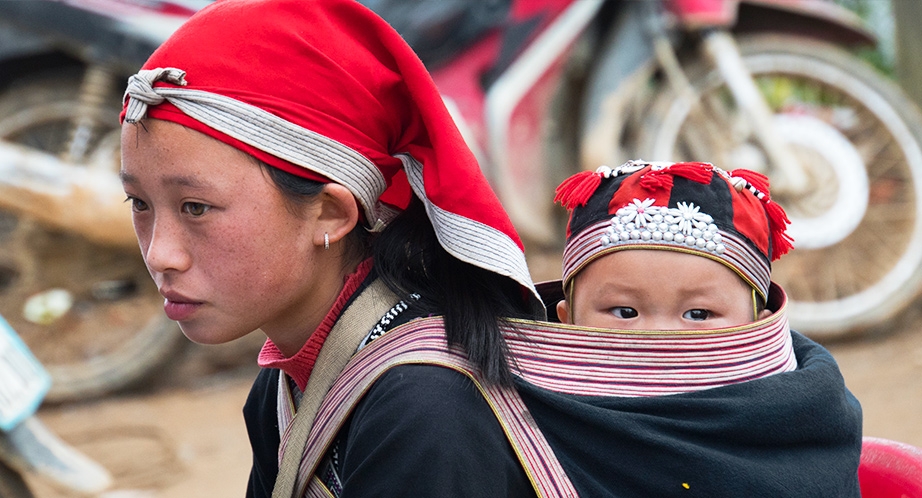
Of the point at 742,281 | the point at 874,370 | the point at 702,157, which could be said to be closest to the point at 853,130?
the point at 702,157

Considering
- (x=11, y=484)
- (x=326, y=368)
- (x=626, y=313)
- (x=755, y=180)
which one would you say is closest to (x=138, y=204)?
(x=326, y=368)

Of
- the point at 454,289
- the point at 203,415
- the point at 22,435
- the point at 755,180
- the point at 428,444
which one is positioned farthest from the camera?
the point at 203,415

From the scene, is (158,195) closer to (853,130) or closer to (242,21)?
(242,21)

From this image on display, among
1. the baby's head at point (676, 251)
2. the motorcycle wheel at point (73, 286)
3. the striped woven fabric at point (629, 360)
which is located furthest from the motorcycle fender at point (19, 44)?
the striped woven fabric at point (629, 360)

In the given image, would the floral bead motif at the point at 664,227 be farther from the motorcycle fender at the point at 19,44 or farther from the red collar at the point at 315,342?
the motorcycle fender at the point at 19,44

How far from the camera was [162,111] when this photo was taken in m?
1.50

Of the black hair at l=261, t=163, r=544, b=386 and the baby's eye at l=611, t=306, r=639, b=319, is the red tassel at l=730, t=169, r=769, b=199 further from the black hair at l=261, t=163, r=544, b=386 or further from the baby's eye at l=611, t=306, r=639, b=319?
the black hair at l=261, t=163, r=544, b=386

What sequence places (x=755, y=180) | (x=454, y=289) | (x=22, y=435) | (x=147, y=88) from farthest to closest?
1. (x=22, y=435)
2. (x=755, y=180)
3. (x=454, y=289)
4. (x=147, y=88)

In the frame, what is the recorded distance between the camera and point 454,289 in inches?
62.3

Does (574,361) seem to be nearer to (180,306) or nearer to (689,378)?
(689,378)

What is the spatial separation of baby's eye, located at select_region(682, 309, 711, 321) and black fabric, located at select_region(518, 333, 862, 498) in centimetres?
24

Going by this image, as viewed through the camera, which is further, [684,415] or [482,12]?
[482,12]

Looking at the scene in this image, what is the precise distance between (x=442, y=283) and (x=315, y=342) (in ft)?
0.77

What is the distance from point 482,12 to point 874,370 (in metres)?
2.77
